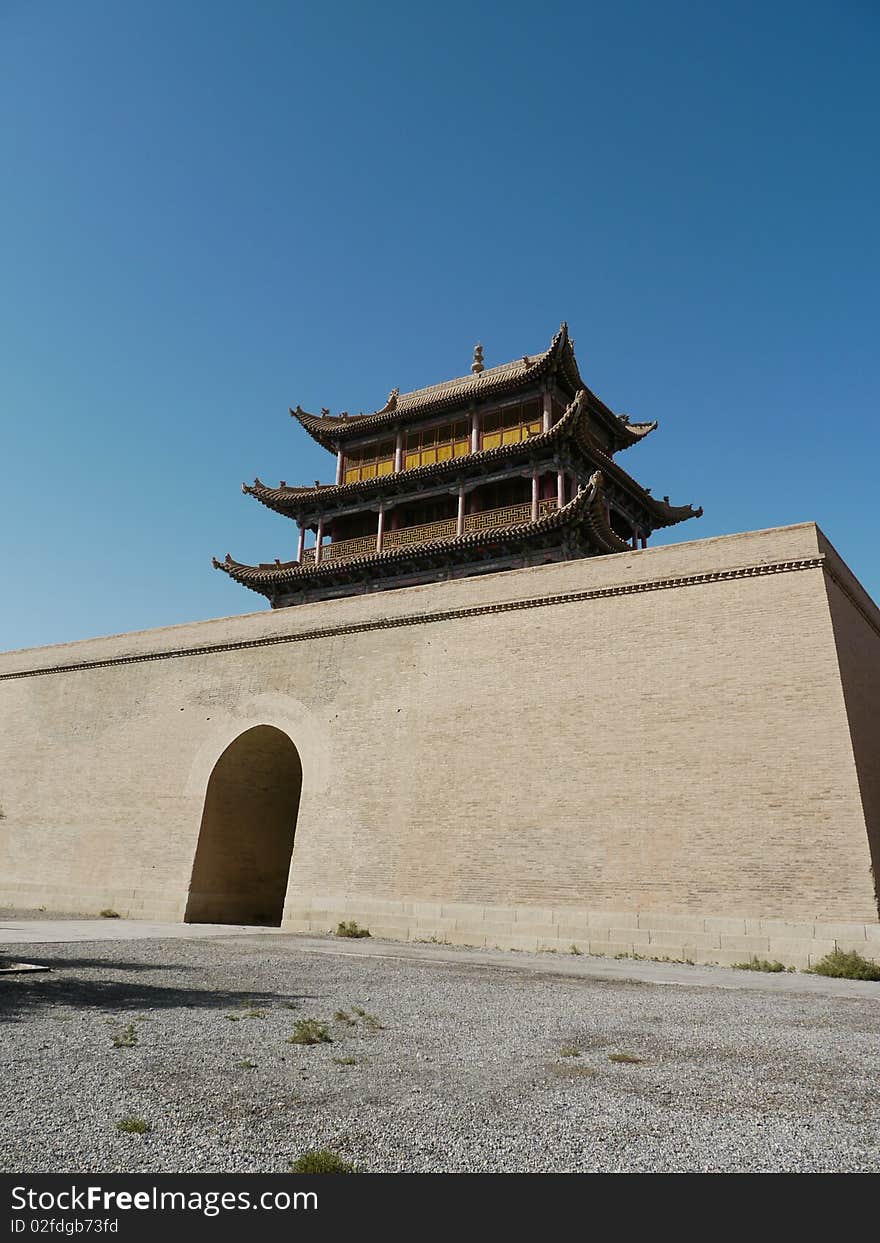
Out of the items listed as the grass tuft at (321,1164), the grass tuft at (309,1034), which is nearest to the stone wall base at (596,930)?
the grass tuft at (309,1034)

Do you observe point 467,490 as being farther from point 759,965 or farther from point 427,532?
point 759,965

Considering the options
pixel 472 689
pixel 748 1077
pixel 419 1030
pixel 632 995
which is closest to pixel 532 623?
pixel 472 689

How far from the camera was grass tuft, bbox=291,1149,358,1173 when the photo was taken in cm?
218

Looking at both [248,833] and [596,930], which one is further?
[248,833]

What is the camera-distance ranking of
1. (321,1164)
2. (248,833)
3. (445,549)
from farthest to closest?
(445,549), (248,833), (321,1164)

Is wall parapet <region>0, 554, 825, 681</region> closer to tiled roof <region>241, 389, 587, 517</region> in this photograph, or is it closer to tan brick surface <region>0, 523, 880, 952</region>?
tan brick surface <region>0, 523, 880, 952</region>

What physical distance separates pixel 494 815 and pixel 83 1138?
868 centimetres

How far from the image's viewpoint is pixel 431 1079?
324 centimetres

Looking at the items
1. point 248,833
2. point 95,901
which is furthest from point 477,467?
point 95,901

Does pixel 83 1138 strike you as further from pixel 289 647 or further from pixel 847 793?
pixel 289 647

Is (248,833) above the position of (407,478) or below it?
below

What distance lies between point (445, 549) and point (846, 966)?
1266 centimetres

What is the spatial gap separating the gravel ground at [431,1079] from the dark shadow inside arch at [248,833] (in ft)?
25.8

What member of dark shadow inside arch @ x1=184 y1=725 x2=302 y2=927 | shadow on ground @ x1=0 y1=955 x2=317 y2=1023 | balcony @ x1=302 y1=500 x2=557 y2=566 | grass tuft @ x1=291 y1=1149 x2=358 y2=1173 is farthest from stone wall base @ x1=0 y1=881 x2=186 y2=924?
grass tuft @ x1=291 y1=1149 x2=358 y2=1173
